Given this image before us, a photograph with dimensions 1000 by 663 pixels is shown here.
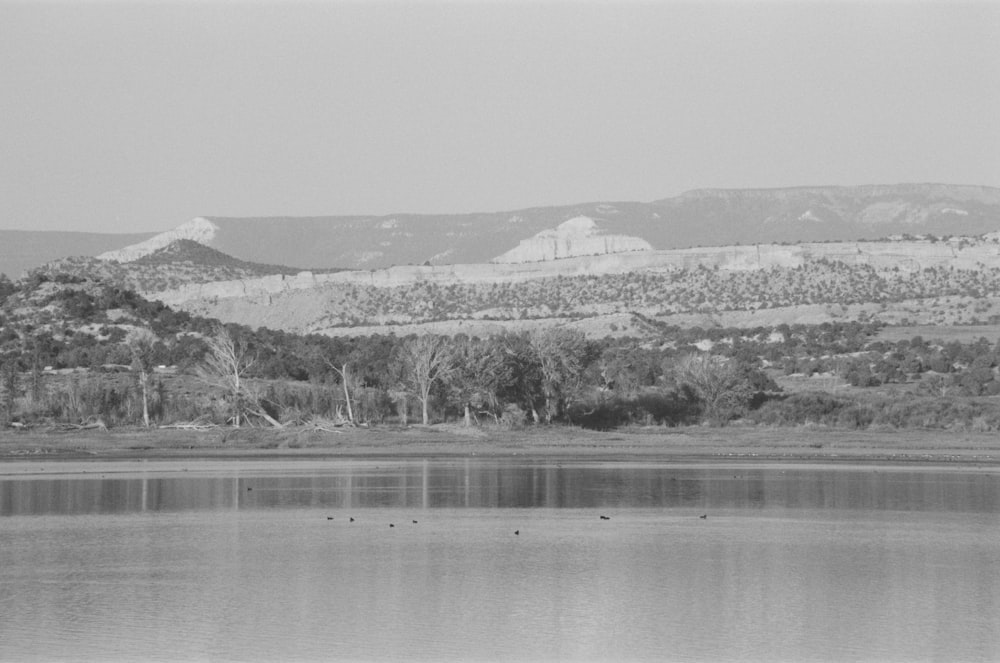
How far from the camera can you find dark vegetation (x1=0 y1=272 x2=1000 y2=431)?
6162 cm

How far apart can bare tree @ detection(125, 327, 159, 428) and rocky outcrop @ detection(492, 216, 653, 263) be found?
110341mm

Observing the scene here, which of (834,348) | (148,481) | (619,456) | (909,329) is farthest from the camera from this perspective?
(909,329)

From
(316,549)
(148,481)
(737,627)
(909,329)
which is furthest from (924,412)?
(737,627)

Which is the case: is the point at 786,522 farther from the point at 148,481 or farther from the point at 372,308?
the point at 372,308

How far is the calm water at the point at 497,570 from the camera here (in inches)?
731

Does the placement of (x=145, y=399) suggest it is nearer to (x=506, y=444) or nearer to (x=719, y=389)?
(x=506, y=444)

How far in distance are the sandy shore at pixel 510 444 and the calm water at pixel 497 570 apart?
11252mm

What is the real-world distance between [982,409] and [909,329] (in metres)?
29.3

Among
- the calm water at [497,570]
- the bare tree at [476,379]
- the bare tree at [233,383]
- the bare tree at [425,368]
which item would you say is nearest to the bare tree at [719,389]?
the bare tree at [476,379]

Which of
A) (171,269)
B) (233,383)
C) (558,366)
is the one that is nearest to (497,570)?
(558,366)

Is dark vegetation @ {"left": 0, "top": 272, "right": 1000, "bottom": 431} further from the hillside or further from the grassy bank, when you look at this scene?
the hillside

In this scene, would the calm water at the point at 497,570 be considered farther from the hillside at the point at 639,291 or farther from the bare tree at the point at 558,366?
the hillside at the point at 639,291

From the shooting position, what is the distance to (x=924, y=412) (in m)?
63.3

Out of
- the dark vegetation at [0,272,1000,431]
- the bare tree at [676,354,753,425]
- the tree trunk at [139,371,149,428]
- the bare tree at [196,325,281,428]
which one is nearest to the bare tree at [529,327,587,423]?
the dark vegetation at [0,272,1000,431]
